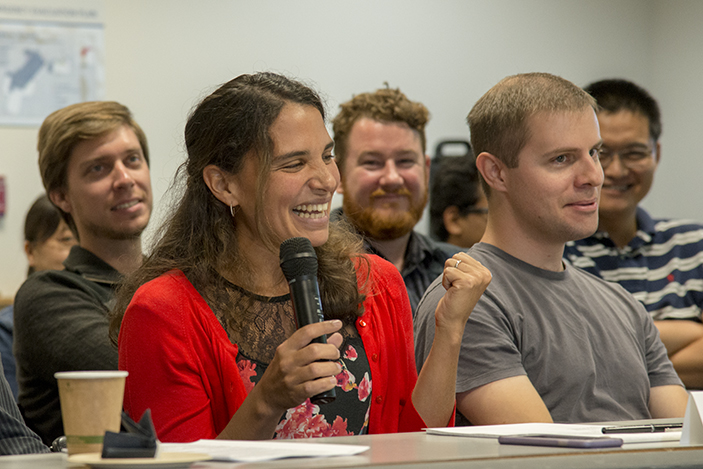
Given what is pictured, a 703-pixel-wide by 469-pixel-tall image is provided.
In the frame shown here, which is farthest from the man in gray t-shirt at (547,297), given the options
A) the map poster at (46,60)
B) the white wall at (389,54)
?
the map poster at (46,60)

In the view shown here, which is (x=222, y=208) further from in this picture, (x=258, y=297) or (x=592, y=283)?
(x=592, y=283)

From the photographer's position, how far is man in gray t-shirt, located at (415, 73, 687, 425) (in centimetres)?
153

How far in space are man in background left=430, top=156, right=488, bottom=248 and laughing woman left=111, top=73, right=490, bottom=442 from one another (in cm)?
170

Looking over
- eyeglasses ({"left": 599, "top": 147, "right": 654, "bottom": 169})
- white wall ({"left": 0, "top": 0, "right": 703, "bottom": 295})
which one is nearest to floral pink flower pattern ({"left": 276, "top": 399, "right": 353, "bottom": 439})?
eyeglasses ({"left": 599, "top": 147, "right": 654, "bottom": 169})

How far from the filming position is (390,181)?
8.48ft

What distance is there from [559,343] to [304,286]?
28.5 inches

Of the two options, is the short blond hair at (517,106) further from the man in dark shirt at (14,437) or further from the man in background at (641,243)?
the man in dark shirt at (14,437)

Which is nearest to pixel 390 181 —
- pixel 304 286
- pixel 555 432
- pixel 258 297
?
pixel 258 297

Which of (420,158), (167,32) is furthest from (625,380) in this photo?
(167,32)

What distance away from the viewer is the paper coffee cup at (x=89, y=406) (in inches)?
32.3

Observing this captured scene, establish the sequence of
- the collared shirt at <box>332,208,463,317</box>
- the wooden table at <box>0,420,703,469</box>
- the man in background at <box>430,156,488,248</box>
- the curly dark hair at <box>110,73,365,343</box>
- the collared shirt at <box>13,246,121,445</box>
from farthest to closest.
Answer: the man in background at <box>430,156,488,248</box> → the collared shirt at <box>332,208,463,317</box> → the collared shirt at <box>13,246,121,445</box> → the curly dark hair at <box>110,73,365,343</box> → the wooden table at <box>0,420,703,469</box>

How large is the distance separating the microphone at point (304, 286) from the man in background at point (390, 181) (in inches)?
55.2

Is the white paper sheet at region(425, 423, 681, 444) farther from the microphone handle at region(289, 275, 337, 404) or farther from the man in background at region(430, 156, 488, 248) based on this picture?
the man in background at region(430, 156, 488, 248)

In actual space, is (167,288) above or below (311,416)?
above
